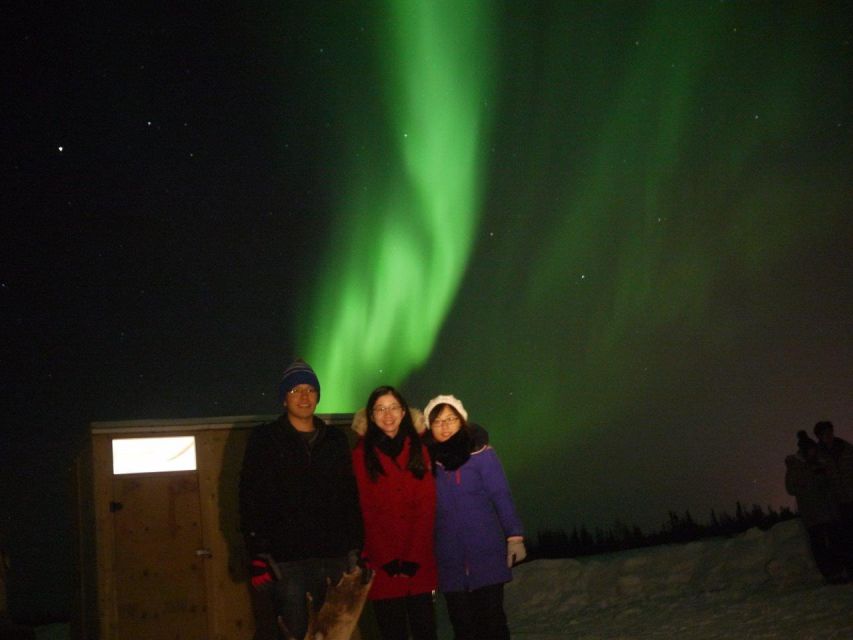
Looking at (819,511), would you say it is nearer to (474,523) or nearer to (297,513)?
(474,523)

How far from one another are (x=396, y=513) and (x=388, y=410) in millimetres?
470

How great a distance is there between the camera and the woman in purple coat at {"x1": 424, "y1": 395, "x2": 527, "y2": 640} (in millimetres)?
3836

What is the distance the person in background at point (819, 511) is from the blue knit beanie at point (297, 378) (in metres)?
5.49

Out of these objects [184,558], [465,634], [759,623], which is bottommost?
[759,623]

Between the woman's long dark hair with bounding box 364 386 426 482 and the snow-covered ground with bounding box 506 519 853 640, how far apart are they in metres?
3.20

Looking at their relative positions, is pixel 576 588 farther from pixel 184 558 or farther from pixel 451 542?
pixel 451 542

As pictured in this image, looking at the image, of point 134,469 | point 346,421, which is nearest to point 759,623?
point 346,421

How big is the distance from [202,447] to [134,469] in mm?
465

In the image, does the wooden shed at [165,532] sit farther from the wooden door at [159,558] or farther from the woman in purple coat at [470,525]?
the woman in purple coat at [470,525]

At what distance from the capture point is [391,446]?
12.7 ft

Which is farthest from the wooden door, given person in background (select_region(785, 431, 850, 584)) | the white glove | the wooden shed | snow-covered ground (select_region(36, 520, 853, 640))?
person in background (select_region(785, 431, 850, 584))

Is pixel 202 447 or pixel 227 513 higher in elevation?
pixel 202 447

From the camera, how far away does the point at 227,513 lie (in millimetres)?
5789

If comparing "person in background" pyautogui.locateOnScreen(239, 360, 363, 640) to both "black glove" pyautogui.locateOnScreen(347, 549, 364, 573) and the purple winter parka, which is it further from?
the purple winter parka
